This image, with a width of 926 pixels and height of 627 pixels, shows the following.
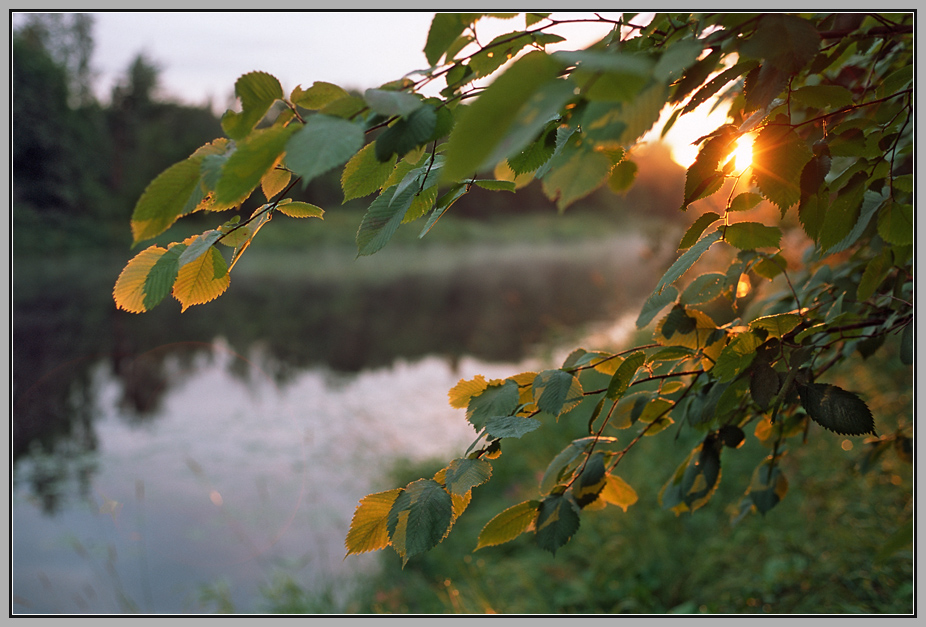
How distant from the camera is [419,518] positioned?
491 millimetres

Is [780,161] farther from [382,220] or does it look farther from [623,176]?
[382,220]

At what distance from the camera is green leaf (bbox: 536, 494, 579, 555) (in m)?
0.59

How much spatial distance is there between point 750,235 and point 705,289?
0.36 ft

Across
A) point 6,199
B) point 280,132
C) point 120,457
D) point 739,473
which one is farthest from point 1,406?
point 120,457

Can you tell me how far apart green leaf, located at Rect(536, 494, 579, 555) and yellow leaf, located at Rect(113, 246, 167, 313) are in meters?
0.46

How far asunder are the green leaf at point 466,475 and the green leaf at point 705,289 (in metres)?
0.41

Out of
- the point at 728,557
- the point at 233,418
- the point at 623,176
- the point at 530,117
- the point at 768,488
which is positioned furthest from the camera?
the point at 233,418

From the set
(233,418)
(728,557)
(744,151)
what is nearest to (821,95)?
(744,151)

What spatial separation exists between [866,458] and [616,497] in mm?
689

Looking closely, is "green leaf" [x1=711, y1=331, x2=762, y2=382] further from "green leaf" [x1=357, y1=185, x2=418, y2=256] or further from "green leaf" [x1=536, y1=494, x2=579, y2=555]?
"green leaf" [x1=357, y1=185, x2=418, y2=256]

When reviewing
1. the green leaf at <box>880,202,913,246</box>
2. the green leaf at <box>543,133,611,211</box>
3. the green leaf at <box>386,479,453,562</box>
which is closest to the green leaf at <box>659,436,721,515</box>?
the green leaf at <box>880,202,913,246</box>

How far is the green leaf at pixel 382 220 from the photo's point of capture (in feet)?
1.63

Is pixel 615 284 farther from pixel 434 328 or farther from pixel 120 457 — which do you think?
pixel 120 457

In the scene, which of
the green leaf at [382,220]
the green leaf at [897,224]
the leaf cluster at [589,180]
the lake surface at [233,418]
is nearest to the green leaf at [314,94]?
the leaf cluster at [589,180]
